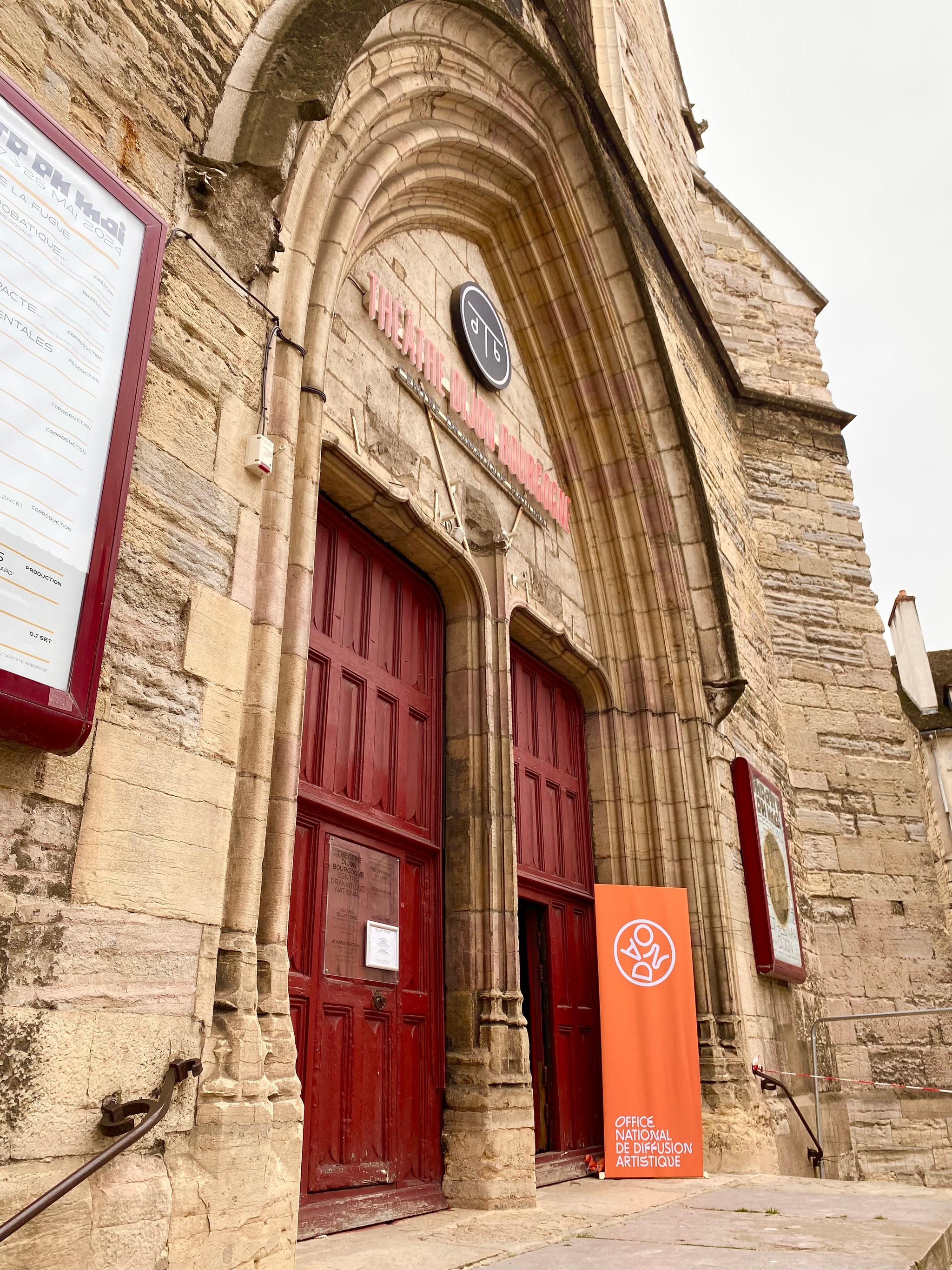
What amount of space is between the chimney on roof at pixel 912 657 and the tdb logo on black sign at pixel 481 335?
13.0 m

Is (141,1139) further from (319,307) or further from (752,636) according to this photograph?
(752,636)

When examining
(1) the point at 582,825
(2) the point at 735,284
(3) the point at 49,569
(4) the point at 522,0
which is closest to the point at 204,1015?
(3) the point at 49,569

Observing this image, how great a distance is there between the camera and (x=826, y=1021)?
7035mm

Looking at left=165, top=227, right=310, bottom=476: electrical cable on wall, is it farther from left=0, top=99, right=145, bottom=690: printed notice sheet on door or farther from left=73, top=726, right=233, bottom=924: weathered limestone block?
left=73, top=726, right=233, bottom=924: weathered limestone block

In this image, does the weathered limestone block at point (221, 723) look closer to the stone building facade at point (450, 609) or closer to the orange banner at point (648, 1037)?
the stone building facade at point (450, 609)

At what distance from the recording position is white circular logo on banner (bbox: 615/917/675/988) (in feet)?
16.7

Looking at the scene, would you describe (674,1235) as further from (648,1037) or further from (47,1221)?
(47,1221)

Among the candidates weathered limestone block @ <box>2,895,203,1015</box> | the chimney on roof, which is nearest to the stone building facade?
weathered limestone block @ <box>2,895,203,1015</box>

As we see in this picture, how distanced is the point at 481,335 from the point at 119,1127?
4722 millimetres

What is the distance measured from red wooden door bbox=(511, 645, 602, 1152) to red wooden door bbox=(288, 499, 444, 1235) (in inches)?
38.2

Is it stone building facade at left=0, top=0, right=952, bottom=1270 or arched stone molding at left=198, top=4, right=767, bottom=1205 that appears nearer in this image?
stone building facade at left=0, top=0, right=952, bottom=1270

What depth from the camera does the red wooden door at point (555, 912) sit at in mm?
4992

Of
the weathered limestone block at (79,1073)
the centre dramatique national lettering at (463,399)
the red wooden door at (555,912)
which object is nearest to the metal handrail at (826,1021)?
the red wooden door at (555,912)

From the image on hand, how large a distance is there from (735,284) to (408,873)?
8.31 m
